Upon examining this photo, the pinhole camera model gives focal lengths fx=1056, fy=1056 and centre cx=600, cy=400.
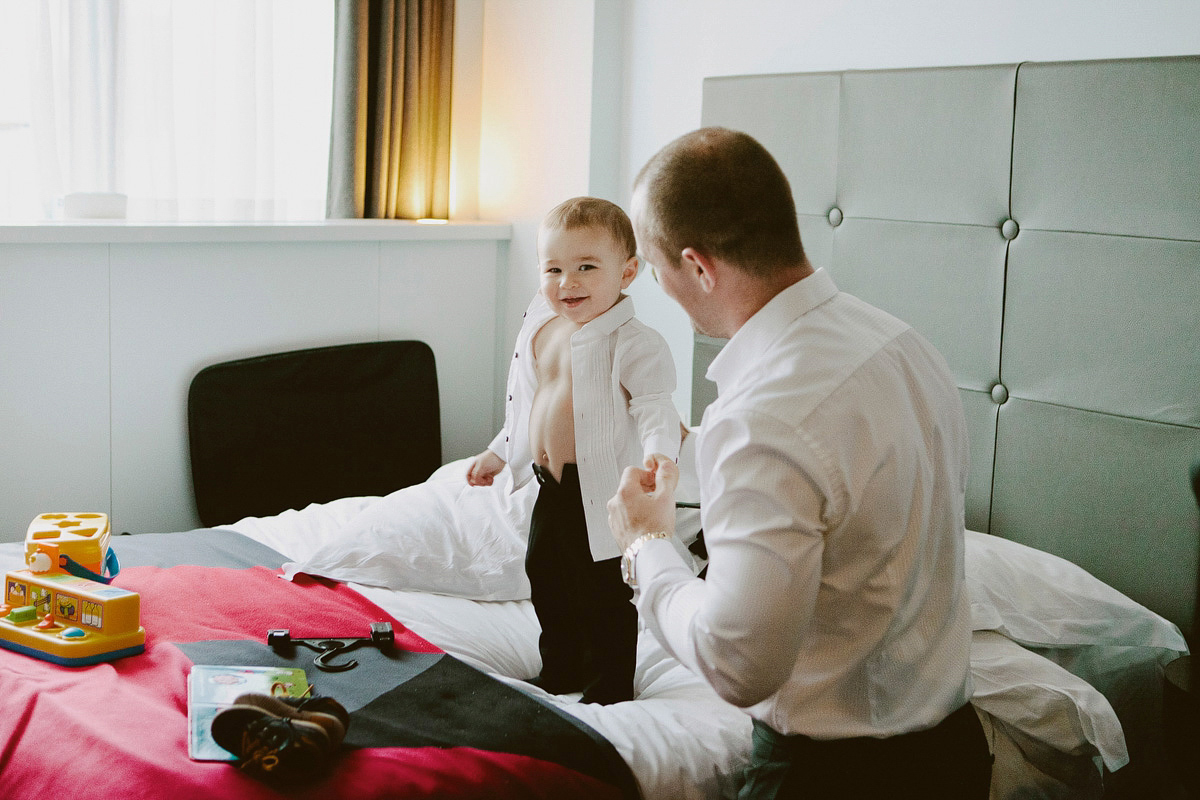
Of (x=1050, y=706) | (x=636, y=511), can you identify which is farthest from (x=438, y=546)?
(x=1050, y=706)

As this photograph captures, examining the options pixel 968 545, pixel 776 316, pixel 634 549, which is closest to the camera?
pixel 776 316

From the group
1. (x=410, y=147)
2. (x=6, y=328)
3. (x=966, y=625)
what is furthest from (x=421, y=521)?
(x=410, y=147)

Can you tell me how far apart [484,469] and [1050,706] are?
117 centimetres

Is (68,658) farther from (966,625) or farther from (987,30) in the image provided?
(987,30)

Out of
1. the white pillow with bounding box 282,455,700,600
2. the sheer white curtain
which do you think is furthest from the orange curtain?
the white pillow with bounding box 282,455,700,600

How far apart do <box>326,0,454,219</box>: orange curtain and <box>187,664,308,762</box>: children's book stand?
205 cm

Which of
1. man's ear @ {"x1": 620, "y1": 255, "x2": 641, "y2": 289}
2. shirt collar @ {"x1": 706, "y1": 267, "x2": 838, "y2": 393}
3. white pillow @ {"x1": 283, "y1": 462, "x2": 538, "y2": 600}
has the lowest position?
white pillow @ {"x1": 283, "y1": 462, "x2": 538, "y2": 600}

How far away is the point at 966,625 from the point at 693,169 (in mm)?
699

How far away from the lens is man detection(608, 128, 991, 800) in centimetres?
115

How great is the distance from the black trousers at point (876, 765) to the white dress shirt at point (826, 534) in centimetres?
3

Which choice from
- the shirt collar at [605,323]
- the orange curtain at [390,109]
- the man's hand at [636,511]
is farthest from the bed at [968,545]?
the orange curtain at [390,109]

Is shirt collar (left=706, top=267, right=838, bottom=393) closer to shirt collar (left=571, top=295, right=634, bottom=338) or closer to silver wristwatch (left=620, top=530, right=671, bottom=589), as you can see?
silver wristwatch (left=620, top=530, right=671, bottom=589)

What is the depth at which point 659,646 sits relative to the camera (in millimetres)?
2232

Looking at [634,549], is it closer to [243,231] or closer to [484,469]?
[484,469]
